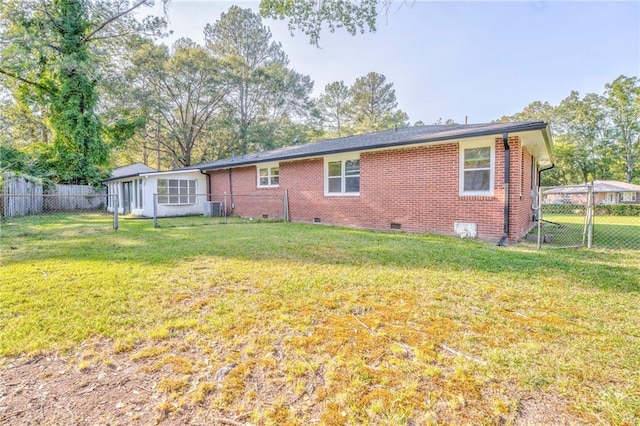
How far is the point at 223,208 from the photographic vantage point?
51.5 feet

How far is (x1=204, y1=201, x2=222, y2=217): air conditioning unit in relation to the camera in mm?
15445

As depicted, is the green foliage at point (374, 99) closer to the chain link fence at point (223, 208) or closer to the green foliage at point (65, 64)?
the green foliage at point (65, 64)

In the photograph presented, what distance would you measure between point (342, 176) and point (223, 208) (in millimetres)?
7570

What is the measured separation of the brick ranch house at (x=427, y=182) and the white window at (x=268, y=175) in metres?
0.69

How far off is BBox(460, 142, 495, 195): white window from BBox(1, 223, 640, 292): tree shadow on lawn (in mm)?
1499

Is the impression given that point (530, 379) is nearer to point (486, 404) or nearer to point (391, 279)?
point (486, 404)

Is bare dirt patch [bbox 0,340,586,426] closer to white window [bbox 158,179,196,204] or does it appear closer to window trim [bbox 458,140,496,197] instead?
window trim [bbox 458,140,496,197]

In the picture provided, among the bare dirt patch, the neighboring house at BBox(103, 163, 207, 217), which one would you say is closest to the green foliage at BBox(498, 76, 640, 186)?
the neighboring house at BBox(103, 163, 207, 217)

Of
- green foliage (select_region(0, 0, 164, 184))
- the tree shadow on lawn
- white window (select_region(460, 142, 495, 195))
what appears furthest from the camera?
green foliage (select_region(0, 0, 164, 184))

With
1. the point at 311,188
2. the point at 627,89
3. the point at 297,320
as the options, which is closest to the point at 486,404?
the point at 297,320

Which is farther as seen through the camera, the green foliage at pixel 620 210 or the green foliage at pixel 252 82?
the green foliage at pixel 252 82

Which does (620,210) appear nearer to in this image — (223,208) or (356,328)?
(356,328)

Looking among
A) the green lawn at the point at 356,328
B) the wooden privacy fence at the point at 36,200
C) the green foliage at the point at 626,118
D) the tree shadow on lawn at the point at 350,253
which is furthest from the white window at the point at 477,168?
the green foliage at the point at 626,118

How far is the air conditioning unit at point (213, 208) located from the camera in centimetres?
1545
